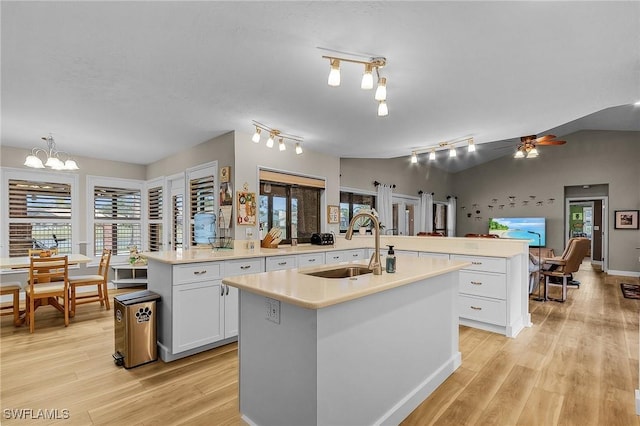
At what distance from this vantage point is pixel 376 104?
3.23 metres

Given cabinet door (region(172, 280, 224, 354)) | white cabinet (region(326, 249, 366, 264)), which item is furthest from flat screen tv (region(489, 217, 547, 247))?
cabinet door (region(172, 280, 224, 354))

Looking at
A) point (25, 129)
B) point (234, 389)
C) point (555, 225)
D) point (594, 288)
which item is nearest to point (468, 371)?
point (234, 389)

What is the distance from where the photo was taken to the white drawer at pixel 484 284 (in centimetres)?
338

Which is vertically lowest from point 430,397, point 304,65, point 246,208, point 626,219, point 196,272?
point 430,397

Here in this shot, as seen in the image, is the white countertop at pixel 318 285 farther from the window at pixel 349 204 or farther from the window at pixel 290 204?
the window at pixel 349 204

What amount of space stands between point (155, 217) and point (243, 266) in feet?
12.8

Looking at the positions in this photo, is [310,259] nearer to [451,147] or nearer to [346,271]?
[346,271]

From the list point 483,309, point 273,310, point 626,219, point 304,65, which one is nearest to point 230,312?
point 273,310

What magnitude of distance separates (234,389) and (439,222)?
9.45m

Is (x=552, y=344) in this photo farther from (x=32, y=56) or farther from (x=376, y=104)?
(x=32, y=56)

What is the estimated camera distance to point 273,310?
5.51 feet

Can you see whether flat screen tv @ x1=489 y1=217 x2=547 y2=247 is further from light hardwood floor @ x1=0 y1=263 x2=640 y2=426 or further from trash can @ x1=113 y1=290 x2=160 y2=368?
trash can @ x1=113 y1=290 x2=160 y2=368

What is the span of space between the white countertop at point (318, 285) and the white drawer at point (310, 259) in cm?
161

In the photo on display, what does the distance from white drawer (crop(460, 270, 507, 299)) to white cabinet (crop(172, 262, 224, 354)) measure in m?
2.75
